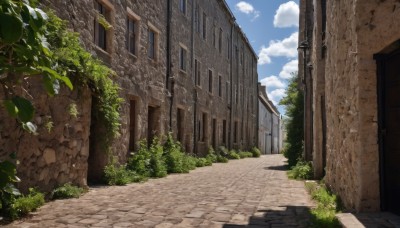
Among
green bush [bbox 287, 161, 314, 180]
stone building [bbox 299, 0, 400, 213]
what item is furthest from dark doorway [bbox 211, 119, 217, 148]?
stone building [bbox 299, 0, 400, 213]

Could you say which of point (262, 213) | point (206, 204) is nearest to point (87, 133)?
point (206, 204)

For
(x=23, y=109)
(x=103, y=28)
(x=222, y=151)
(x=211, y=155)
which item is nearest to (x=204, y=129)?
(x=211, y=155)

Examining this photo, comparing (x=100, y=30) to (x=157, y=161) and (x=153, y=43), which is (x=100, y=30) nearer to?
(x=153, y=43)

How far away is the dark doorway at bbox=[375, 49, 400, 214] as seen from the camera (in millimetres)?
4230

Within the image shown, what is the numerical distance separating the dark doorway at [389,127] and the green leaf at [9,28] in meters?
4.05

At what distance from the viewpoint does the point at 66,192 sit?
6520 mm

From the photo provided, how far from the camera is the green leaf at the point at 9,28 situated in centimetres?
122

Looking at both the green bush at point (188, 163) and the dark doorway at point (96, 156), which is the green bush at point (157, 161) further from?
the dark doorway at point (96, 156)

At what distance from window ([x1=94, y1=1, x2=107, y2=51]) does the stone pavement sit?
363cm

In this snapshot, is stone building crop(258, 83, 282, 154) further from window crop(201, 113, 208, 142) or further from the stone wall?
the stone wall

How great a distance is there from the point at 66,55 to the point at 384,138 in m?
5.11

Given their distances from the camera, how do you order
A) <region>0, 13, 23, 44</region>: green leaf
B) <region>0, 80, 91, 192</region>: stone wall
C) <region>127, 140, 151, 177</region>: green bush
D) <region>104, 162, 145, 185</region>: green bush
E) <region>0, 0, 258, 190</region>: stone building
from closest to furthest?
<region>0, 13, 23, 44</region>: green leaf < <region>0, 80, 91, 192</region>: stone wall < <region>0, 0, 258, 190</region>: stone building < <region>104, 162, 145, 185</region>: green bush < <region>127, 140, 151, 177</region>: green bush

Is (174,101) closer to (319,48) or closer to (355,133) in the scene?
(319,48)

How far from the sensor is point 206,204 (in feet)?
20.2
